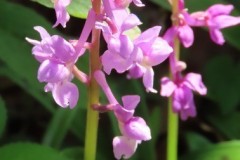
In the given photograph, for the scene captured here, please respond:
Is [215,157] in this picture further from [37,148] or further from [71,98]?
[71,98]

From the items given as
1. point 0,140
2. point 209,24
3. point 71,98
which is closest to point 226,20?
point 209,24

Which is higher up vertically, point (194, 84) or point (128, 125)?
point (128, 125)

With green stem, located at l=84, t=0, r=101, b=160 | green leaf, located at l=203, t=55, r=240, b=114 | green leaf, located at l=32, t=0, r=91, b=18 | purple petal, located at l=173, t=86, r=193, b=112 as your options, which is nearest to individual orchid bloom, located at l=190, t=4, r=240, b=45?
purple petal, located at l=173, t=86, r=193, b=112

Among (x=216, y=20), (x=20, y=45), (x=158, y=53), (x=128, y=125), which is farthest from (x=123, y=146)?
(x=20, y=45)

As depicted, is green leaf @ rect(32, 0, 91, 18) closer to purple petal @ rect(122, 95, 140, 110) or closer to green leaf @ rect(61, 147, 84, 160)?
purple petal @ rect(122, 95, 140, 110)

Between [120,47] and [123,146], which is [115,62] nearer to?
[120,47]

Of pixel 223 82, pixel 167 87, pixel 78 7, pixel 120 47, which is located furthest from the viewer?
pixel 223 82
